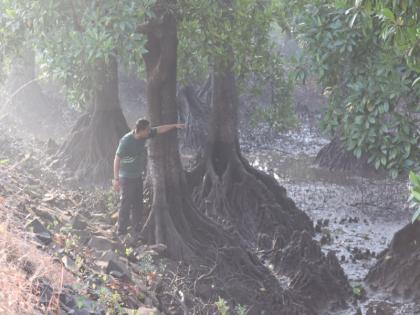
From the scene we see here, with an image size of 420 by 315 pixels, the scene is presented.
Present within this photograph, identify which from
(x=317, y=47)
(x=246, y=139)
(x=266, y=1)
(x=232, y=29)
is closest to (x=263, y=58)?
(x=232, y=29)

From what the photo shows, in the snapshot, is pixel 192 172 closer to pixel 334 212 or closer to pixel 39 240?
pixel 334 212

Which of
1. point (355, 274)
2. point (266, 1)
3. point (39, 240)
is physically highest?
point (266, 1)

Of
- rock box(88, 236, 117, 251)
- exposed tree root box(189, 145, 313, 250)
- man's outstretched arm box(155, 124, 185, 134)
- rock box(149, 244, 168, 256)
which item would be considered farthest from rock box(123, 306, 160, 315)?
exposed tree root box(189, 145, 313, 250)

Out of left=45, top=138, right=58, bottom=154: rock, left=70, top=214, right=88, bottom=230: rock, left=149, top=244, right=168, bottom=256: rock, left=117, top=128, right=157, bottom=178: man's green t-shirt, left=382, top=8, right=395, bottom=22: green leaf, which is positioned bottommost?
left=149, top=244, right=168, bottom=256: rock

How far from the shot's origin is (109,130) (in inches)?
609

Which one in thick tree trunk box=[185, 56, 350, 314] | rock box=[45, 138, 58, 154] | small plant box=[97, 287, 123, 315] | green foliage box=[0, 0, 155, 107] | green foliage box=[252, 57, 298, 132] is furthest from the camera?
rock box=[45, 138, 58, 154]

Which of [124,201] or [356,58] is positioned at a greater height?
[356,58]

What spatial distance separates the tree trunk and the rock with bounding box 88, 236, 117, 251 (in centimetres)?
96

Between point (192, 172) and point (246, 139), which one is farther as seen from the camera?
point (246, 139)

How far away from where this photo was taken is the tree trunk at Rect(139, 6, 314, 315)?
8734 millimetres

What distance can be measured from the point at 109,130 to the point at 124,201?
20.7 ft

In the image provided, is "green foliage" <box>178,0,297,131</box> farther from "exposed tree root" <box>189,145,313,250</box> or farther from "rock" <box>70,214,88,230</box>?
"rock" <box>70,214,88,230</box>

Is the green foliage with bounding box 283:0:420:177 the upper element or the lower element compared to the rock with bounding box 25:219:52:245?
upper

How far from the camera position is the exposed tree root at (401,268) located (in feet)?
30.9
